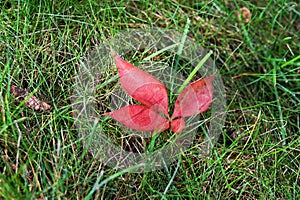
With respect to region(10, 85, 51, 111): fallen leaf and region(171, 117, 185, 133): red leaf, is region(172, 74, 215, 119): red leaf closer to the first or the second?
region(171, 117, 185, 133): red leaf

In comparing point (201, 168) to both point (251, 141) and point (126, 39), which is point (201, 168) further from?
point (126, 39)

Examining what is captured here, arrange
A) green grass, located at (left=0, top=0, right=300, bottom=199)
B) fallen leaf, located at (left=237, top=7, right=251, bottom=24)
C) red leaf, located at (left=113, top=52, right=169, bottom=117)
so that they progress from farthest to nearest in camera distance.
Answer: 1. fallen leaf, located at (left=237, top=7, right=251, bottom=24)
2. red leaf, located at (left=113, top=52, right=169, bottom=117)
3. green grass, located at (left=0, top=0, right=300, bottom=199)

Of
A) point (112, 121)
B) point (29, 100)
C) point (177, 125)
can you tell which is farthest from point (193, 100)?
→ point (29, 100)

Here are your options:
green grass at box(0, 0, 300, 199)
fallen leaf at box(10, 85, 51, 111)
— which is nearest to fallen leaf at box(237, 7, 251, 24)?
green grass at box(0, 0, 300, 199)

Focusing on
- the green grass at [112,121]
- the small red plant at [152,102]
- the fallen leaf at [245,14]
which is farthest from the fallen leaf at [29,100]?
the fallen leaf at [245,14]

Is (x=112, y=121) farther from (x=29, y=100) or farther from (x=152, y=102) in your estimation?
(x=29, y=100)

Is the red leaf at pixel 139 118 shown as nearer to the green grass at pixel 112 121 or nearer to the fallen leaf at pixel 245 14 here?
the green grass at pixel 112 121
